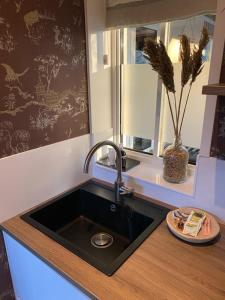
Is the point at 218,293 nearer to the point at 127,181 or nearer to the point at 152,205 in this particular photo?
the point at 152,205

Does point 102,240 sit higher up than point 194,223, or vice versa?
point 194,223

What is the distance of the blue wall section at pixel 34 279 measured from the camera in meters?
0.88

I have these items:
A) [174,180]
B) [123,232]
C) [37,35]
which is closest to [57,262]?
[123,232]

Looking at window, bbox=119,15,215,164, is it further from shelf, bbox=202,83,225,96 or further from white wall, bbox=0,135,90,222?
shelf, bbox=202,83,225,96

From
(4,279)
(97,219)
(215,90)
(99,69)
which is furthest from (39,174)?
(215,90)

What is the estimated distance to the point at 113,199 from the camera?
1.29 metres

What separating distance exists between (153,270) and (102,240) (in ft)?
1.46

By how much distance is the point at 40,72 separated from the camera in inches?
43.0

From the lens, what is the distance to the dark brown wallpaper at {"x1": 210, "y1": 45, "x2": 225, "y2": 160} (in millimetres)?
940

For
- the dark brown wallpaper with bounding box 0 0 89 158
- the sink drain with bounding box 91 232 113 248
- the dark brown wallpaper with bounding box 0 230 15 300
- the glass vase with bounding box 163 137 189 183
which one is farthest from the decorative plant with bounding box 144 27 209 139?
the dark brown wallpaper with bounding box 0 230 15 300

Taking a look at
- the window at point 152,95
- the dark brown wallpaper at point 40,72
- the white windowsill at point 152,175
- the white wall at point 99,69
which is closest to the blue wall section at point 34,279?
the dark brown wallpaper at point 40,72

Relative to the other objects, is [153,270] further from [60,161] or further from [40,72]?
[40,72]

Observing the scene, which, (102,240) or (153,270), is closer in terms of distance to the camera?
(153,270)

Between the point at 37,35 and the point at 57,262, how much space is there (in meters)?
0.96
